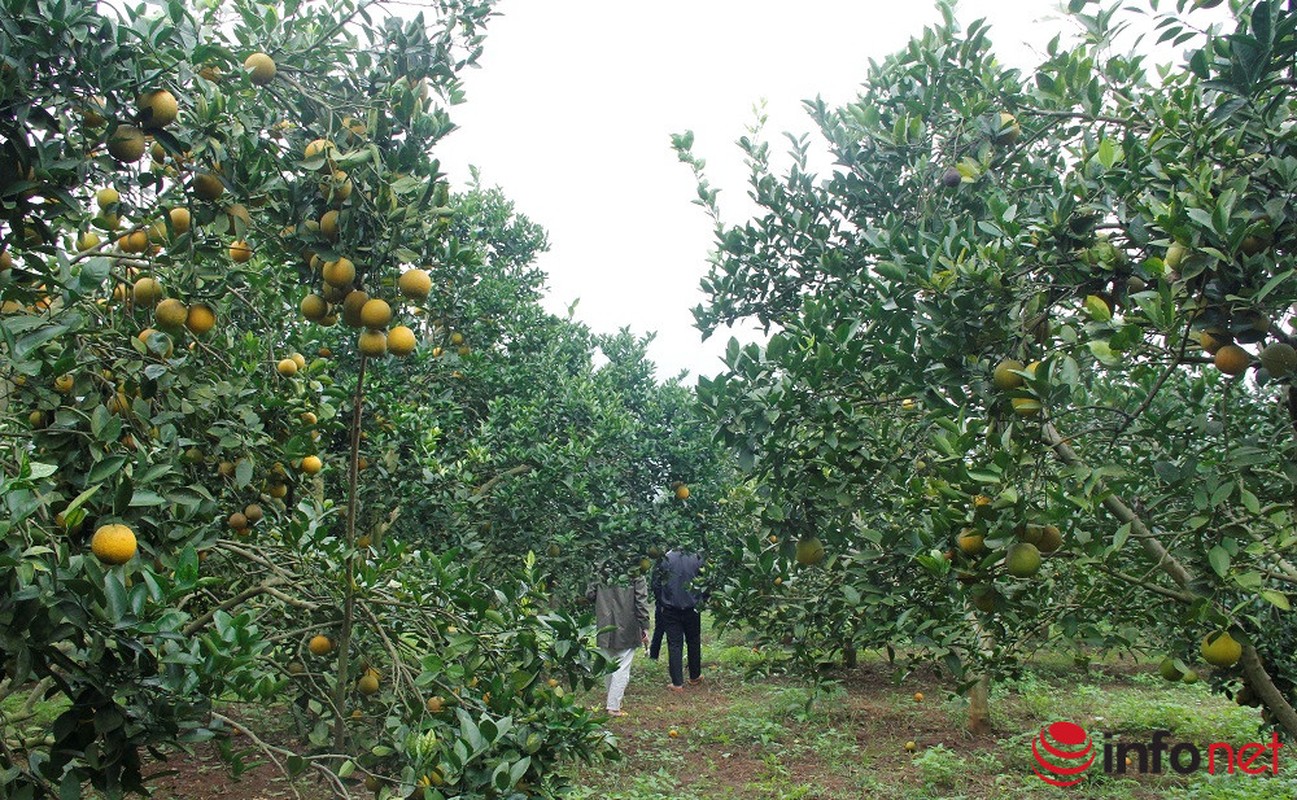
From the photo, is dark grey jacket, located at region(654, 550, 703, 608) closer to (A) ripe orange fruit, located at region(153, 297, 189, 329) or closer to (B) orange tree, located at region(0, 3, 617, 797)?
(B) orange tree, located at region(0, 3, 617, 797)

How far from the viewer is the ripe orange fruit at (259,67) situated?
2.36 meters

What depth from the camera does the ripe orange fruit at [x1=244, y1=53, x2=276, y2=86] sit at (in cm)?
236

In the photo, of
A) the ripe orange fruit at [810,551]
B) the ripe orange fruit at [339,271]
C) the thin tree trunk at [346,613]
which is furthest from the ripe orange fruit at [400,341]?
the ripe orange fruit at [810,551]

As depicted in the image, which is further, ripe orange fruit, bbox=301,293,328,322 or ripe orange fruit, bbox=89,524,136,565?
ripe orange fruit, bbox=301,293,328,322

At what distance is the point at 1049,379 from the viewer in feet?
6.84

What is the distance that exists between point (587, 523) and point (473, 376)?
1.59 metres

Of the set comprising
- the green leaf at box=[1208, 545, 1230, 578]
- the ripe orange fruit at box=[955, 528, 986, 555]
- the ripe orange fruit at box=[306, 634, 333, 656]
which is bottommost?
the ripe orange fruit at box=[306, 634, 333, 656]

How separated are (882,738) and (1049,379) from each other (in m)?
5.21

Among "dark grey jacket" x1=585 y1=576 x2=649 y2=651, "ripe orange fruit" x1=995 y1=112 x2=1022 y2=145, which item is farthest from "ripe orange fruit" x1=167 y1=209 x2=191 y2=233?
"dark grey jacket" x1=585 y1=576 x2=649 y2=651

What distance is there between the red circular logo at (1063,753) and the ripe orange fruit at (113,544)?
512 centimetres

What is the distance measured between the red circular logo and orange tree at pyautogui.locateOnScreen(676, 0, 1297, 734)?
1530 mm

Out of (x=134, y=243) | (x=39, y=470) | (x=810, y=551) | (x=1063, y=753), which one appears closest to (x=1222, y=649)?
(x=810, y=551)

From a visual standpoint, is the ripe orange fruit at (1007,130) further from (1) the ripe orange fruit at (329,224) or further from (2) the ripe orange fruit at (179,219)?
(2) the ripe orange fruit at (179,219)

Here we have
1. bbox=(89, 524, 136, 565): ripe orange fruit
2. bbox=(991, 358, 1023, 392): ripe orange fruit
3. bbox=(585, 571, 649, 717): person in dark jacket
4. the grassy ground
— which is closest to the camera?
bbox=(89, 524, 136, 565): ripe orange fruit
